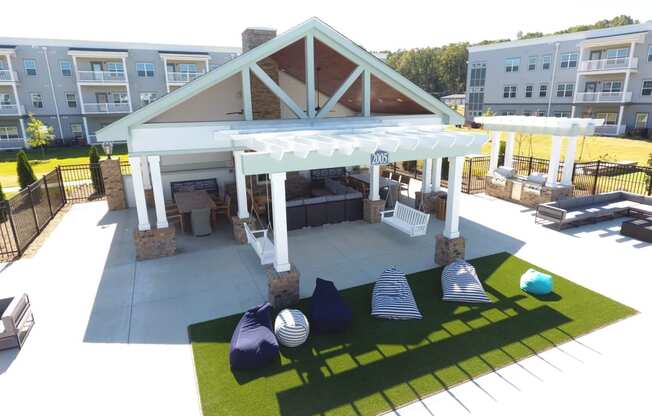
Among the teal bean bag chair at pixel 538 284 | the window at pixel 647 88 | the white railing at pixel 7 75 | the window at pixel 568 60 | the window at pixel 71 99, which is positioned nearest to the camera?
the teal bean bag chair at pixel 538 284

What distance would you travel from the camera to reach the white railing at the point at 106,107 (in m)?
38.7

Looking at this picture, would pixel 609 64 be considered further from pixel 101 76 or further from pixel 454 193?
pixel 101 76

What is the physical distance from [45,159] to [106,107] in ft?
30.1

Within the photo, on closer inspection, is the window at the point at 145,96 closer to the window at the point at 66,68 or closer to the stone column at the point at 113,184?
the window at the point at 66,68

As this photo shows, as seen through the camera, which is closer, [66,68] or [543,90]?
[66,68]

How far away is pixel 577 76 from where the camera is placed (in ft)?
129

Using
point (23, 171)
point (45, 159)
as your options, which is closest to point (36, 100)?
point (45, 159)

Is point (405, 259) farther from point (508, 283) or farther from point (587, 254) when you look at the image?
point (587, 254)

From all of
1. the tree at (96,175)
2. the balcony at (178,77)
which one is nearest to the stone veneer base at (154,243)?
the tree at (96,175)

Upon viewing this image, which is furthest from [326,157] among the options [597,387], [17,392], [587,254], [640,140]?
[640,140]

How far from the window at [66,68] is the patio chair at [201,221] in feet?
114

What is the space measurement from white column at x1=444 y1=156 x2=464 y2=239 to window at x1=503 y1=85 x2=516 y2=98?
41621 mm

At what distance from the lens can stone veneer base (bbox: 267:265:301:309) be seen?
8.40m

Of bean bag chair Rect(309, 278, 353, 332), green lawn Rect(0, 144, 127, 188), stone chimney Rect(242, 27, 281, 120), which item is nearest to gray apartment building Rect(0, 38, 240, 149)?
green lawn Rect(0, 144, 127, 188)
